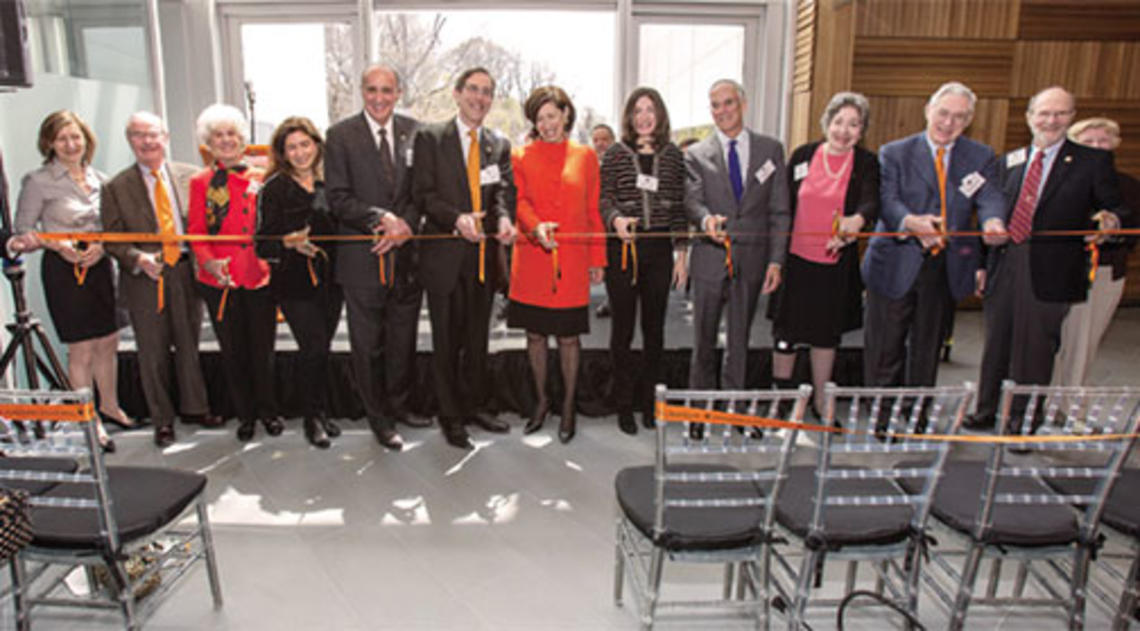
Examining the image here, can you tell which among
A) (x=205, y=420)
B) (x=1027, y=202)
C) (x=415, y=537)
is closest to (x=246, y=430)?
(x=205, y=420)

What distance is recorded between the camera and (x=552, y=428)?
3750 millimetres

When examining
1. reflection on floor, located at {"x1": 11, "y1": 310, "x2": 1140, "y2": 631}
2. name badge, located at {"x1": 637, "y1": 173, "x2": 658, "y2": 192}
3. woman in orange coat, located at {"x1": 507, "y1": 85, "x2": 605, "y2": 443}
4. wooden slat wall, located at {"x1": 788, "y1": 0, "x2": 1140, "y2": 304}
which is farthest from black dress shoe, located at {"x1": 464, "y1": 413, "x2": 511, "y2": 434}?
wooden slat wall, located at {"x1": 788, "y1": 0, "x2": 1140, "y2": 304}

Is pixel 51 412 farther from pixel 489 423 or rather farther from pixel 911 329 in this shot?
pixel 911 329

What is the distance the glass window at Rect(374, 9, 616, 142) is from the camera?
6230mm

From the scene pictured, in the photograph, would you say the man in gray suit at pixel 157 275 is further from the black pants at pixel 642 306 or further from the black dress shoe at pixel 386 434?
the black pants at pixel 642 306

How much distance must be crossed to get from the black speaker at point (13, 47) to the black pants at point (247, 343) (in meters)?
1.06

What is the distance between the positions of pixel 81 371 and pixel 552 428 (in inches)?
89.6

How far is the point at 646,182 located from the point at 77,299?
268 centimetres

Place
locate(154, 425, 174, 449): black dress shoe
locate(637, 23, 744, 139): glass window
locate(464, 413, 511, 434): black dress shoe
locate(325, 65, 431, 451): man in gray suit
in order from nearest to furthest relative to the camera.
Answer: locate(325, 65, 431, 451): man in gray suit < locate(154, 425, 174, 449): black dress shoe < locate(464, 413, 511, 434): black dress shoe < locate(637, 23, 744, 139): glass window

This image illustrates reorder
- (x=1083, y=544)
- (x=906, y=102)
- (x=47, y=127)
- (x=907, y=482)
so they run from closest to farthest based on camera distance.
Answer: (x=1083, y=544) < (x=907, y=482) < (x=47, y=127) < (x=906, y=102)

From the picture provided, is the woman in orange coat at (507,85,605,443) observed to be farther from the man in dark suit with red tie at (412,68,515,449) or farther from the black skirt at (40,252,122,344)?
the black skirt at (40,252,122,344)

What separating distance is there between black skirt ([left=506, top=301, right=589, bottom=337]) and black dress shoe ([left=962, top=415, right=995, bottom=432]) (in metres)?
2.07

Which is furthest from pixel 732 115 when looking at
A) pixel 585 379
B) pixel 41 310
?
pixel 41 310

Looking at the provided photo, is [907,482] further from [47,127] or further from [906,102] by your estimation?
[906,102]
